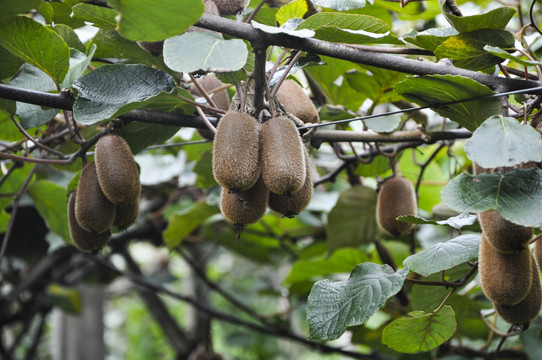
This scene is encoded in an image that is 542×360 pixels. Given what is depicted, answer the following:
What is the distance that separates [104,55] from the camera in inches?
44.0

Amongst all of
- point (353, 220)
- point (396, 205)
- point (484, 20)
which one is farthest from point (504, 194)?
point (353, 220)

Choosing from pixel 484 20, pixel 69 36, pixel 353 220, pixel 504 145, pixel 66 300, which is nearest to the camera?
pixel 504 145

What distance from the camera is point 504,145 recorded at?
0.75 m

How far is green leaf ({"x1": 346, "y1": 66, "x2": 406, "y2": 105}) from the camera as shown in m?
1.22

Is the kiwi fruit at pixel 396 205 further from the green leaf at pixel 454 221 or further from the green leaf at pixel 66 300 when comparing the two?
the green leaf at pixel 66 300

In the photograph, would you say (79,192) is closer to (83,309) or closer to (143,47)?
(143,47)

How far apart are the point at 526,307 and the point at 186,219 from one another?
99 centimetres

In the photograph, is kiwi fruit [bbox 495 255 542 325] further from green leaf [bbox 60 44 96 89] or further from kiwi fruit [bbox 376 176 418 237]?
green leaf [bbox 60 44 96 89]

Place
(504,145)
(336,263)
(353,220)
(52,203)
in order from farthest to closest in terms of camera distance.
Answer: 1. (336,263)
2. (353,220)
3. (52,203)
4. (504,145)

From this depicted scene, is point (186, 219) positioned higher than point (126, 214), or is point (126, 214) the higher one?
point (126, 214)

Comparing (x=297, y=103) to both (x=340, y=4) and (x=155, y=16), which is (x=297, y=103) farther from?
(x=155, y=16)

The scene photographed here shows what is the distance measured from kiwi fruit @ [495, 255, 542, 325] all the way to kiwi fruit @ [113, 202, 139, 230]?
0.62 metres

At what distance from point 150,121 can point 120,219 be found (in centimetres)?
18

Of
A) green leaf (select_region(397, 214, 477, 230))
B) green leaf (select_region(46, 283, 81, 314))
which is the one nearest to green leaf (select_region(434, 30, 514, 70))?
green leaf (select_region(397, 214, 477, 230))
